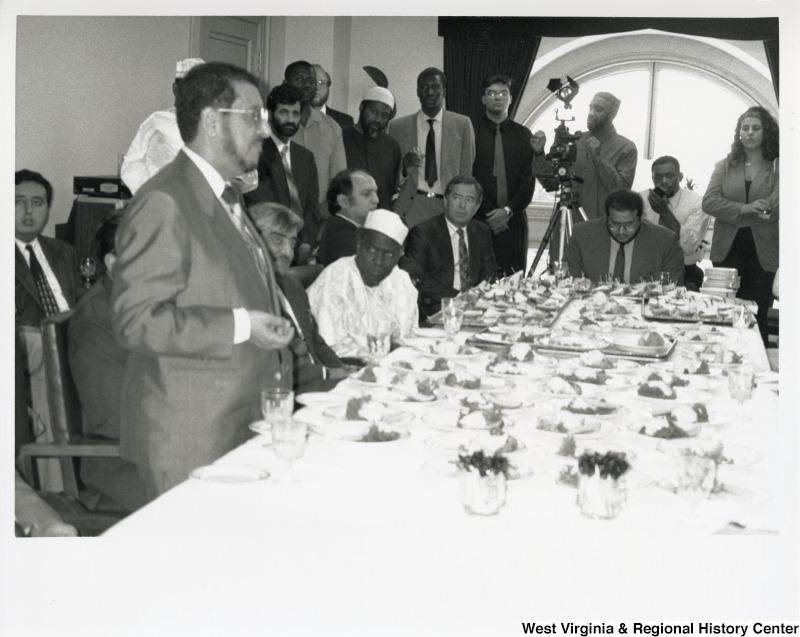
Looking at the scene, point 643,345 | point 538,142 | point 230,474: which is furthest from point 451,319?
point 538,142

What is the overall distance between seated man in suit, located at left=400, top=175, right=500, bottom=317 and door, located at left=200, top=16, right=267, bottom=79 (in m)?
1.13

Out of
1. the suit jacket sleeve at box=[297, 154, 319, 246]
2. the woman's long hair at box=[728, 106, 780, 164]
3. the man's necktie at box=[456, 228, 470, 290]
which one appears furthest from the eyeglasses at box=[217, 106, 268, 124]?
the man's necktie at box=[456, 228, 470, 290]

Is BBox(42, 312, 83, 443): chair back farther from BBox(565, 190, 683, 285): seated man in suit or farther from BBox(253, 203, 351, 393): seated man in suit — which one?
BBox(565, 190, 683, 285): seated man in suit

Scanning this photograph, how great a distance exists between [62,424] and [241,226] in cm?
67

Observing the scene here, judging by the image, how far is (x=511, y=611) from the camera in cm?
207

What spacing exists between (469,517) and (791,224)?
125cm

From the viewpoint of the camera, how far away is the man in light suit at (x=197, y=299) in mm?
2123

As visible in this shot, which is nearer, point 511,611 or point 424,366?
point 511,611

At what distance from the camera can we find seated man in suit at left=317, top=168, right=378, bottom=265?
4145mm

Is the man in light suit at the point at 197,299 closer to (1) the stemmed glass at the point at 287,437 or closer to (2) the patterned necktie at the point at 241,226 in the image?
(2) the patterned necktie at the point at 241,226

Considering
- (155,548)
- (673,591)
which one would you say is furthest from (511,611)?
(155,548)

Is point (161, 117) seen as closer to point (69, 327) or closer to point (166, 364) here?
point (69, 327)

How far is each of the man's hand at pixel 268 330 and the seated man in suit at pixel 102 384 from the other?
18.3 inches

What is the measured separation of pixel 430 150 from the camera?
564 cm
